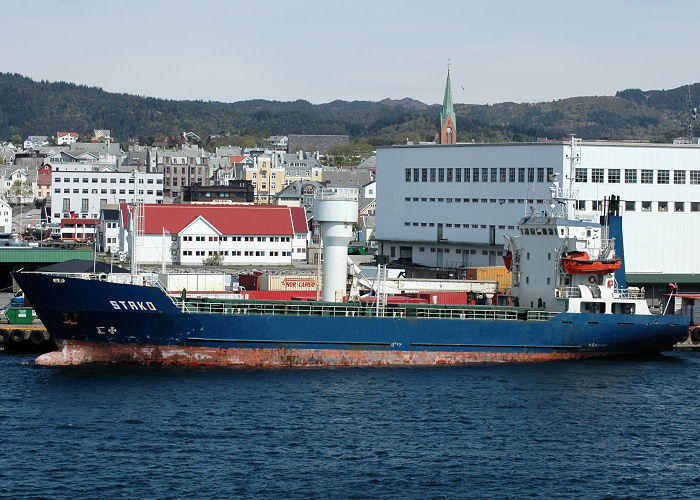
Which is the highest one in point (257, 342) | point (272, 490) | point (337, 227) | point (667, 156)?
point (667, 156)

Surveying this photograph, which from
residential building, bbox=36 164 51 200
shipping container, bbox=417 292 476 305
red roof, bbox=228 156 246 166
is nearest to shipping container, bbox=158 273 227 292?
shipping container, bbox=417 292 476 305

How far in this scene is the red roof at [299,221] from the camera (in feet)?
278

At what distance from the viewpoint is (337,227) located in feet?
138

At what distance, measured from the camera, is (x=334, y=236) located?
1654 inches

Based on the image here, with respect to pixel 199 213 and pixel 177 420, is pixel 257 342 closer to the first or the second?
pixel 177 420

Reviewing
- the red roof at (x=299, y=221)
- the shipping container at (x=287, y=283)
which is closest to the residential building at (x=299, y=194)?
the red roof at (x=299, y=221)

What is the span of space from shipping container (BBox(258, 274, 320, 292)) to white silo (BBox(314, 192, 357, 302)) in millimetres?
5674

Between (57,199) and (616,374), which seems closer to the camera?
(616,374)

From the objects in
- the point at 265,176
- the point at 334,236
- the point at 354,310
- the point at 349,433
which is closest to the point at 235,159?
the point at 265,176

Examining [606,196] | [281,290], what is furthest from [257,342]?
[606,196]

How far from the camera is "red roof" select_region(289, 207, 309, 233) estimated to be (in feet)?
278

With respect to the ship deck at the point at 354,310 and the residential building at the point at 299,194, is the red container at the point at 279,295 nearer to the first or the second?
the ship deck at the point at 354,310

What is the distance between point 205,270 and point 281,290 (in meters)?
27.5

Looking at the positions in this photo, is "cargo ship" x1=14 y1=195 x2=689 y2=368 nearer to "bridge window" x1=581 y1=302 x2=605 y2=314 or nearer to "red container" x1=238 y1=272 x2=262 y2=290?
"bridge window" x1=581 y1=302 x2=605 y2=314
